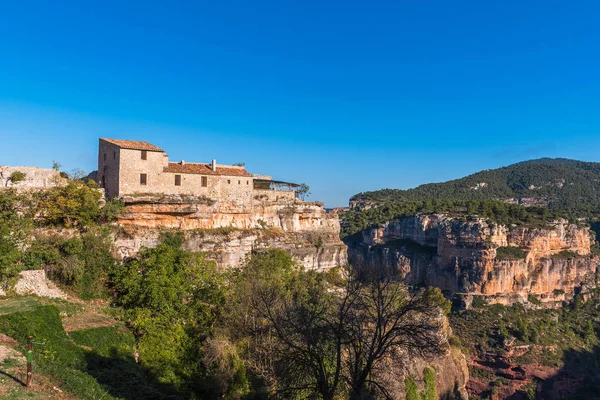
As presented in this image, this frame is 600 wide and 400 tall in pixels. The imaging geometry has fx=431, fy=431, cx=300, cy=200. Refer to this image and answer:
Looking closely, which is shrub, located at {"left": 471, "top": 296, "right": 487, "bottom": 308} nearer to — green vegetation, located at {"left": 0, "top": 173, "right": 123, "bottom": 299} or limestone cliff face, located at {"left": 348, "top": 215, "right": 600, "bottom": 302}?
limestone cliff face, located at {"left": 348, "top": 215, "right": 600, "bottom": 302}

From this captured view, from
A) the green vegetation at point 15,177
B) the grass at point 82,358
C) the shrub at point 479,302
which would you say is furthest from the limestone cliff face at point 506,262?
the grass at point 82,358

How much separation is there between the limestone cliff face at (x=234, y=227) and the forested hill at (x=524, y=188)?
95.0 metres

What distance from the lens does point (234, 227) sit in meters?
33.7

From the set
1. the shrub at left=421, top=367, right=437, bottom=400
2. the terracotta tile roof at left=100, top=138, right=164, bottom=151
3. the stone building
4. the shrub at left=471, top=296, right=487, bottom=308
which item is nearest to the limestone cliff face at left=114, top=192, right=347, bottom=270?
the stone building

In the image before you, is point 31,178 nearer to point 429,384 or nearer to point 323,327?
point 323,327

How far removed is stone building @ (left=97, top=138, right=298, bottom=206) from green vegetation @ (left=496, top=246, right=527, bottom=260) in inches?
2204

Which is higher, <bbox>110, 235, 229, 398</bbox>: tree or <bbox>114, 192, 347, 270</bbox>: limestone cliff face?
<bbox>114, 192, 347, 270</bbox>: limestone cliff face

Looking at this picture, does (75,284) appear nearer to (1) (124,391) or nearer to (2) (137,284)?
(2) (137,284)

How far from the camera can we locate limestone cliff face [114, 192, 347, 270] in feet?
94.6

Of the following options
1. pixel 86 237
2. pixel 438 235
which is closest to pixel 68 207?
pixel 86 237

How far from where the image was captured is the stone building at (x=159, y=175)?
29.7 meters

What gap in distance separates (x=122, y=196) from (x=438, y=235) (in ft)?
219

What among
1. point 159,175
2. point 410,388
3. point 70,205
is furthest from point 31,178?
point 410,388

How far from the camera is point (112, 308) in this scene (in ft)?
75.2
